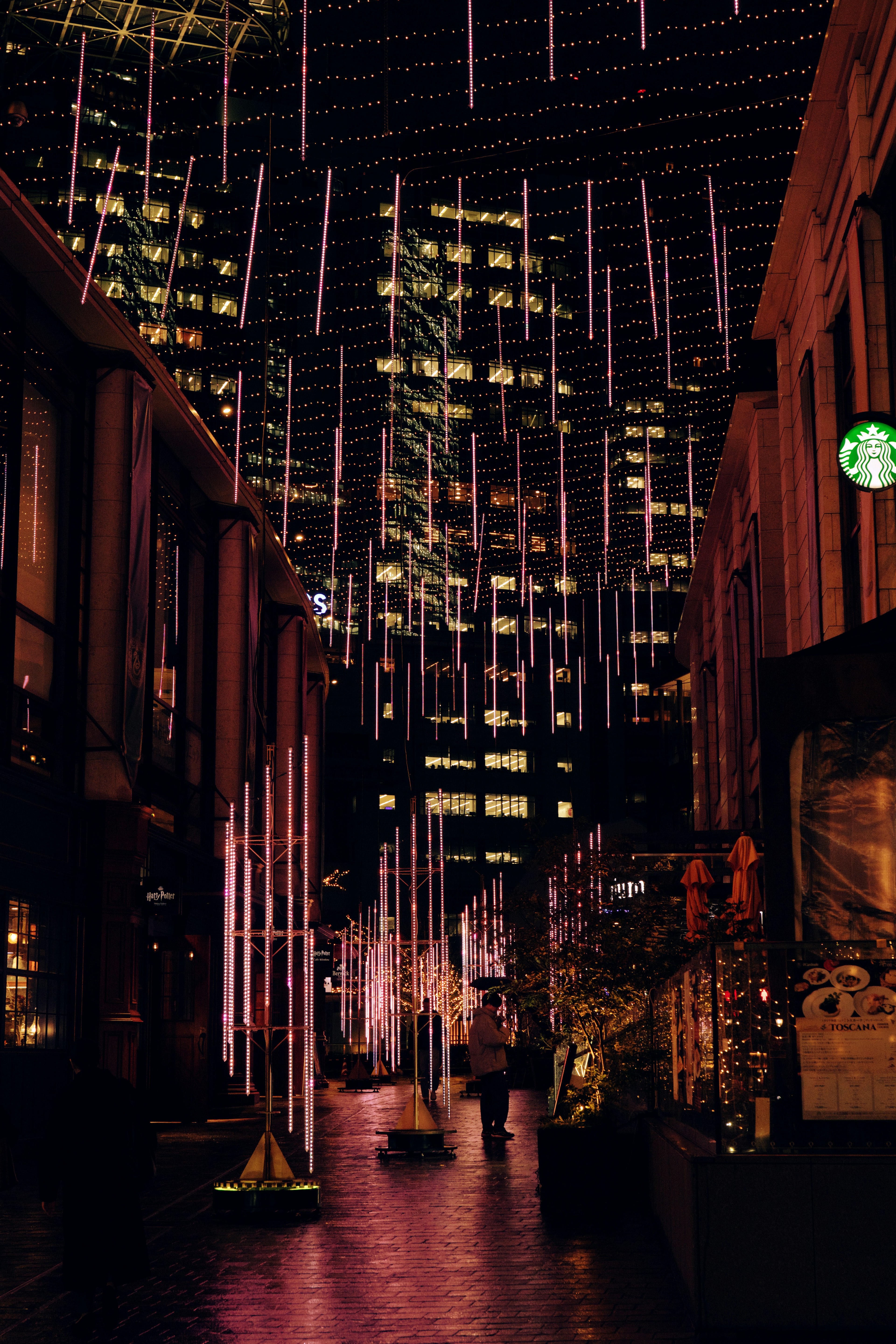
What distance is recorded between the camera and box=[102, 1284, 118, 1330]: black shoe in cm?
849

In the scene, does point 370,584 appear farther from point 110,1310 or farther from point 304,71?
point 110,1310

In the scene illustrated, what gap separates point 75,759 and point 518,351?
332 ft

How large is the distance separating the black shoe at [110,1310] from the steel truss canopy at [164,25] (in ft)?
162

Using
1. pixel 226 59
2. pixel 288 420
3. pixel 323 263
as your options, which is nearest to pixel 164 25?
pixel 226 59

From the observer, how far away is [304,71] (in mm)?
59844

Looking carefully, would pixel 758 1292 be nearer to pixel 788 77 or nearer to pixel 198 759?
pixel 198 759

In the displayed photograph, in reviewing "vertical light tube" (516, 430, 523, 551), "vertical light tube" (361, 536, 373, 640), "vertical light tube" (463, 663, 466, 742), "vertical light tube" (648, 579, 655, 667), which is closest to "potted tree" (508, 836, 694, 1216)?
"vertical light tube" (463, 663, 466, 742)

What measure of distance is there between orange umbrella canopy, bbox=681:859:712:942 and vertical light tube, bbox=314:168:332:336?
282ft

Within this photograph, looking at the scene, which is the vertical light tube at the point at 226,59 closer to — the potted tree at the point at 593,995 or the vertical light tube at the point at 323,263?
the vertical light tube at the point at 323,263

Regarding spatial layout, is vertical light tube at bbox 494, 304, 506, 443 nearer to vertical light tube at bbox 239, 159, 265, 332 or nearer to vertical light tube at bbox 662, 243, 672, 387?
vertical light tube at bbox 239, 159, 265, 332

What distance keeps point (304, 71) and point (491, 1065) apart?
1927 inches

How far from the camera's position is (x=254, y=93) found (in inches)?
2918

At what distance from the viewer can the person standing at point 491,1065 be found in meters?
21.0

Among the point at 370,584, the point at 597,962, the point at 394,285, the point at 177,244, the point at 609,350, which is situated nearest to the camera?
the point at 597,962
